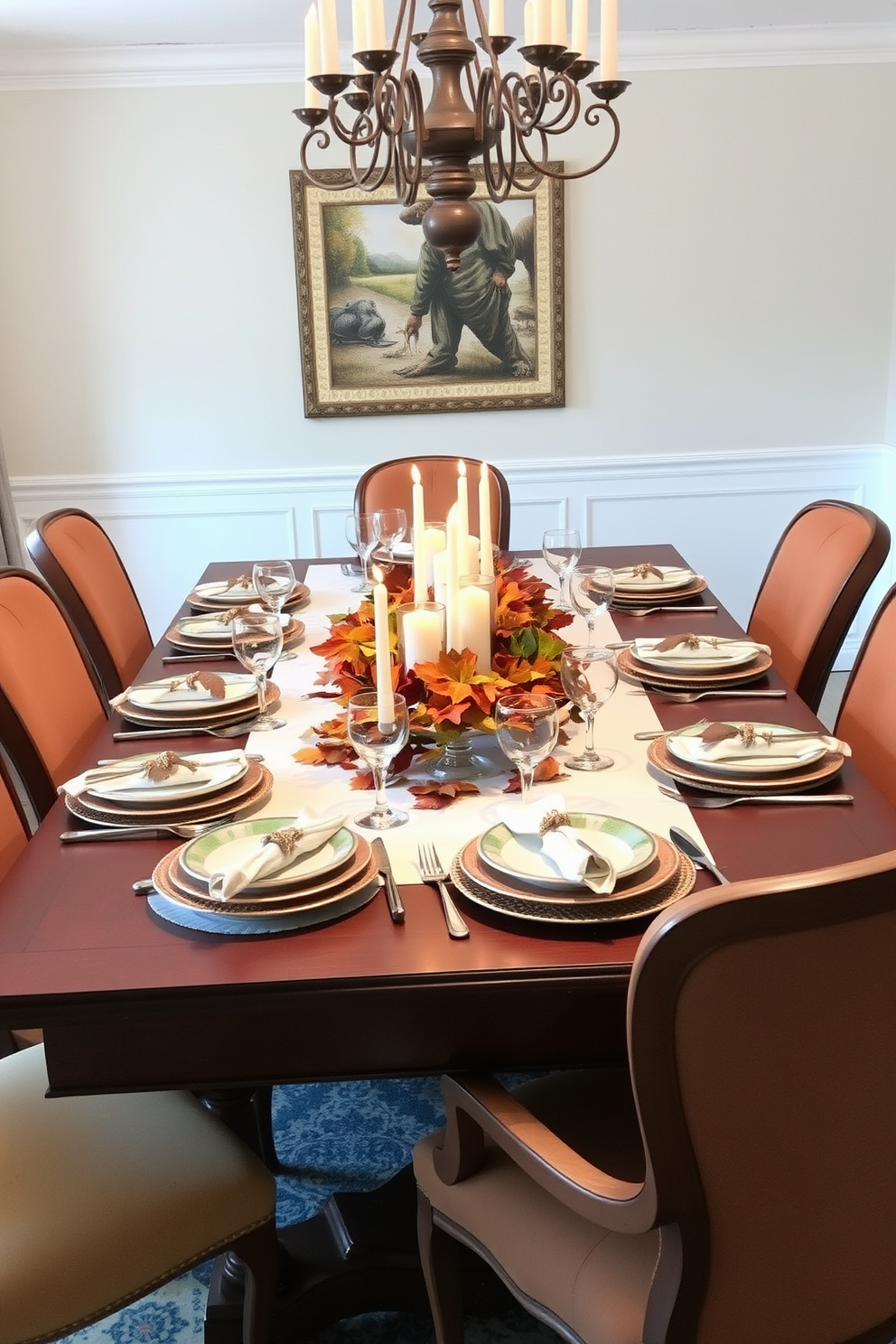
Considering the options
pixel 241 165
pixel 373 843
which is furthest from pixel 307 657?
pixel 241 165

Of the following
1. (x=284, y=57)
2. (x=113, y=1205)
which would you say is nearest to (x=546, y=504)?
(x=284, y=57)

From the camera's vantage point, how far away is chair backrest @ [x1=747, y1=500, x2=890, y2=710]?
2264 millimetres

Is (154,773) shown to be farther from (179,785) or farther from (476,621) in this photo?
(476,621)

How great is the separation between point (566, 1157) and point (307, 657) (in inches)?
52.8

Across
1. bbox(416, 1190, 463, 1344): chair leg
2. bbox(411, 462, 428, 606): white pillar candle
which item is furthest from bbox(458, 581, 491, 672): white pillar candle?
bbox(416, 1190, 463, 1344): chair leg

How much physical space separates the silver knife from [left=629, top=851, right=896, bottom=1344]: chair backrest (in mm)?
405

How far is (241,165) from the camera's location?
422 cm

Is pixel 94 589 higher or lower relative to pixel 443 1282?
higher

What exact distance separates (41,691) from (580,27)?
140 centimetres

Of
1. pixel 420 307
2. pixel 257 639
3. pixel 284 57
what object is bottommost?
pixel 257 639

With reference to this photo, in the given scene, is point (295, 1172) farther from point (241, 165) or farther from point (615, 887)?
point (241, 165)

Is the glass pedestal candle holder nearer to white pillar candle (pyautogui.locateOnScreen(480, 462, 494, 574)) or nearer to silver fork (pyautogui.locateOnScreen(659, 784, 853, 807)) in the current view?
white pillar candle (pyautogui.locateOnScreen(480, 462, 494, 574))

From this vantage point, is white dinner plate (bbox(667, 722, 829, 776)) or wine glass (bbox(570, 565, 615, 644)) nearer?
white dinner plate (bbox(667, 722, 829, 776))

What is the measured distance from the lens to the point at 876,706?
197 centimetres
